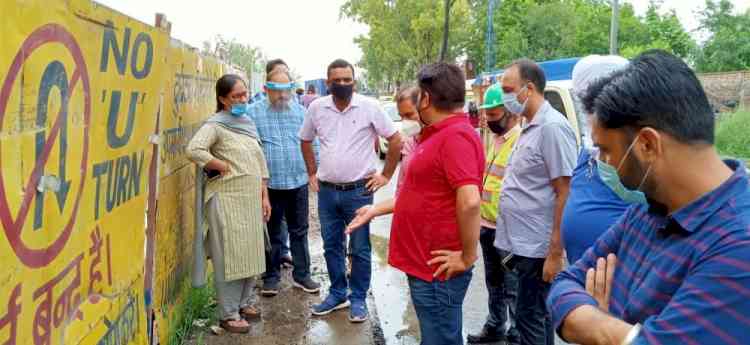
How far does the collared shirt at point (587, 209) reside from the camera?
7.09 feet

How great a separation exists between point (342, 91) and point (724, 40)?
102ft

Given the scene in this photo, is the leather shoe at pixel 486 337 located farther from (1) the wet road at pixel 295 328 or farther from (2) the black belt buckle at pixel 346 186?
(2) the black belt buckle at pixel 346 186

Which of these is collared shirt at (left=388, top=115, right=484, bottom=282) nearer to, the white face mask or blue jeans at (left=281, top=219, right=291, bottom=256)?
the white face mask

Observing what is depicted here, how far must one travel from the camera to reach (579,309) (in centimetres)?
150

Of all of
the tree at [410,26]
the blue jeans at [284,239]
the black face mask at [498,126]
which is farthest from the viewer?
the tree at [410,26]

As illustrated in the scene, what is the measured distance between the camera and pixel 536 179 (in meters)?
2.97

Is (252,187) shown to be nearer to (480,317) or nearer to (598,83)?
(480,317)

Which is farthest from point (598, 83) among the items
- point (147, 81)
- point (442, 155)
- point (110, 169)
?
point (147, 81)

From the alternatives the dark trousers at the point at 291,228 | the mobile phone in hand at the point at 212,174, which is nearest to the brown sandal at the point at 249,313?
the dark trousers at the point at 291,228

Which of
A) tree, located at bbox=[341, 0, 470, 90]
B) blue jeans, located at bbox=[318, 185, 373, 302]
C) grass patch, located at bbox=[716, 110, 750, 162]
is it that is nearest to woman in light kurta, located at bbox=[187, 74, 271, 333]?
blue jeans, located at bbox=[318, 185, 373, 302]

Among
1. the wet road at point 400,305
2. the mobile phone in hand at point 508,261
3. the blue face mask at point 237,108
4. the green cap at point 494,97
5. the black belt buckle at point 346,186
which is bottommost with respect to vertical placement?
the wet road at point 400,305

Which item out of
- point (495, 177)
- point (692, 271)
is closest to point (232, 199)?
point (495, 177)

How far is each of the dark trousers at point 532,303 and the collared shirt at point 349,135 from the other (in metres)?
1.46

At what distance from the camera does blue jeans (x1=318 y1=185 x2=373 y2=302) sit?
407 centimetres
